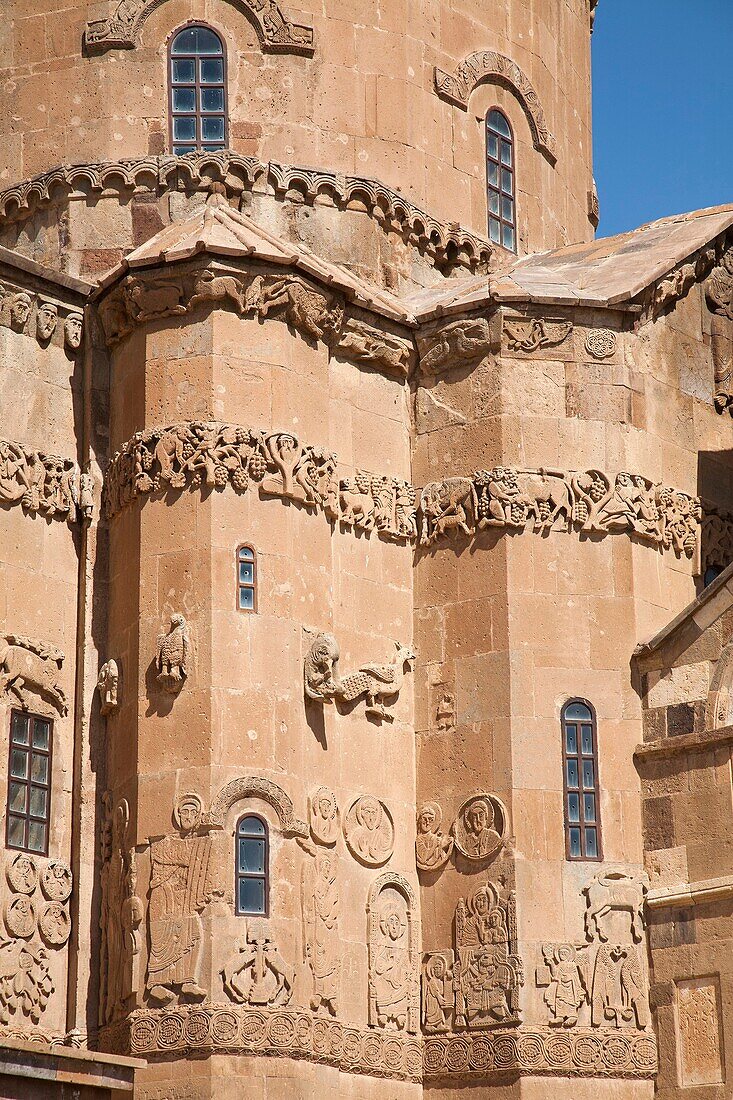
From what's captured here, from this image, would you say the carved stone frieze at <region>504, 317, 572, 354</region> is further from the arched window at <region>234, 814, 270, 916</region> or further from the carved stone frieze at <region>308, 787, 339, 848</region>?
the arched window at <region>234, 814, 270, 916</region>

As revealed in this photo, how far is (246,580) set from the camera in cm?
2386

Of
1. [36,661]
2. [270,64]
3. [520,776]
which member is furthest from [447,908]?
[270,64]

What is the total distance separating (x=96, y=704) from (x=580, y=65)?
41.3 ft

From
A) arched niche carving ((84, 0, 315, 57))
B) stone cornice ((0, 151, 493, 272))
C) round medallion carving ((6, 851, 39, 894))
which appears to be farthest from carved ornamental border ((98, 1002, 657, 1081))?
arched niche carving ((84, 0, 315, 57))

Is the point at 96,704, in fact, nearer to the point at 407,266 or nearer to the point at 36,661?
the point at 36,661

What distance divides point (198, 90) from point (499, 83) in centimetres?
414

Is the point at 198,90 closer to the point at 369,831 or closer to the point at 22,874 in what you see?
the point at 369,831

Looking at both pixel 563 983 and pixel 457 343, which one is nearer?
pixel 563 983

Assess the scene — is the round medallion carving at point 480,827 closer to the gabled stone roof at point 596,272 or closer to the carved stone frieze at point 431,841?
the carved stone frieze at point 431,841

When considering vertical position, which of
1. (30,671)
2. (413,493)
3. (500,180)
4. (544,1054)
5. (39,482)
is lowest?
(544,1054)

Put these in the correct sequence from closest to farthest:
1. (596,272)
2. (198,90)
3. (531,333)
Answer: (531,333) < (596,272) < (198,90)

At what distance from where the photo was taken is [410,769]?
986 inches

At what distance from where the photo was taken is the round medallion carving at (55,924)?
23.3 m

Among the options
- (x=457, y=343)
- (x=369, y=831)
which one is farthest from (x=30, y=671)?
(x=457, y=343)
